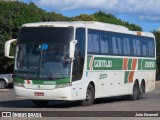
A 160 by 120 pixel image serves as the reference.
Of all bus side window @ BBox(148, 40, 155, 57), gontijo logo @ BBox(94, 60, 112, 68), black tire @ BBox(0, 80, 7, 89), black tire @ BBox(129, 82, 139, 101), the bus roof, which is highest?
the bus roof

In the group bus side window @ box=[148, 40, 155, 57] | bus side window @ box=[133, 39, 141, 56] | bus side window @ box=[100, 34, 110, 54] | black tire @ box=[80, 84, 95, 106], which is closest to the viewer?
A: black tire @ box=[80, 84, 95, 106]

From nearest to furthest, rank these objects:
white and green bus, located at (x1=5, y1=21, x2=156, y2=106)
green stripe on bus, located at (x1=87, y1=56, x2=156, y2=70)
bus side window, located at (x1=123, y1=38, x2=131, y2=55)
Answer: white and green bus, located at (x1=5, y1=21, x2=156, y2=106)
green stripe on bus, located at (x1=87, y1=56, x2=156, y2=70)
bus side window, located at (x1=123, y1=38, x2=131, y2=55)

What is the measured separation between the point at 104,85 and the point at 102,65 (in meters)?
1.00

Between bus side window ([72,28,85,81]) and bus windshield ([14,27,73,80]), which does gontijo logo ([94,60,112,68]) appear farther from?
bus windshield ([14,27,73,80])

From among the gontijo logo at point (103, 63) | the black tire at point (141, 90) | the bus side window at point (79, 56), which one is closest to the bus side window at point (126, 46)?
the gontijo logo at point (103, 63)

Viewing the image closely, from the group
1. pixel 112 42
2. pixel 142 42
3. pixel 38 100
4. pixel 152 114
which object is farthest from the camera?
pixel 142 42

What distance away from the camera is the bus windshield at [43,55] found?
2150cm

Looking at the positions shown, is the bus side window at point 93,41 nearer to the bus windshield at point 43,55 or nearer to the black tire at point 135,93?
the bus windshield at point 43,55

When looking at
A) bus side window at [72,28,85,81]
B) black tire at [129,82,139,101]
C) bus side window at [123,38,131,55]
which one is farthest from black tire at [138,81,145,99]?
bus side window at [72,28,85,81]

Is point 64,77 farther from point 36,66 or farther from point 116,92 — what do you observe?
point 116,92

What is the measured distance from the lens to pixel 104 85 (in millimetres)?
24766

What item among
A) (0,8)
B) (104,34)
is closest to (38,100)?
(104,34)

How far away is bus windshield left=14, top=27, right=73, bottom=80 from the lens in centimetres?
2150

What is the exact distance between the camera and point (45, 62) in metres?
21.6
